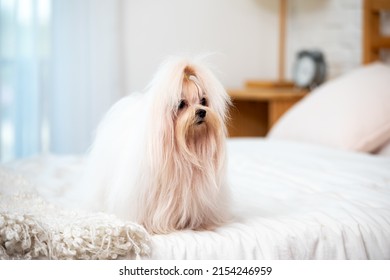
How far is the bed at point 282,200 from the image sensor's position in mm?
1148

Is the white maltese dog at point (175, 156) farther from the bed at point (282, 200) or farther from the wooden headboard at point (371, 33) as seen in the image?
the wooden headboard at point (371, 33)

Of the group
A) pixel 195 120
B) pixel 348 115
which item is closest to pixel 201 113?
pixel 195 120

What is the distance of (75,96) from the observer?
3.03 m

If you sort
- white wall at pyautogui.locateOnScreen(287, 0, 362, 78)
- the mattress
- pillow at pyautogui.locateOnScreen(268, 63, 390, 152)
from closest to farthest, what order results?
the mattress → pillow at pyautogui.locateOnScreen(268, 63, 390, 152) → white wall at pyautogui.locateOnScreen(287, 0, 362, 78)

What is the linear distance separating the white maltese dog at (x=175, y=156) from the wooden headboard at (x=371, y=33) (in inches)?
66.3

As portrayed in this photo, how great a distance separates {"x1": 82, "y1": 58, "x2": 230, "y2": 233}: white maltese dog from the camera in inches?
50.5

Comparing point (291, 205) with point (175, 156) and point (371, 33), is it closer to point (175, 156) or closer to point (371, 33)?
point (175, 156)

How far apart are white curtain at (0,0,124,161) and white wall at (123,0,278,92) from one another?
0.32 feet

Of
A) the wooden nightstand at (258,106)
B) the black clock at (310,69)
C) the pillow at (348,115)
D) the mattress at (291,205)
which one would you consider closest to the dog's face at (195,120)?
the mattress at (291,205)

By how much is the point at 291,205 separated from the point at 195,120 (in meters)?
0.40

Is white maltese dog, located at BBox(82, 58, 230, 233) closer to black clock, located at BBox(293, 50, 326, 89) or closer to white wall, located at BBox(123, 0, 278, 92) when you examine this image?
white wall, located at BBox(123, 0, 278, 92)

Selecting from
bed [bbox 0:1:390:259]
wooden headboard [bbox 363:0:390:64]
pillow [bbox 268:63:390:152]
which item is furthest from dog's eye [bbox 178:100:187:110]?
wooden headboard [bbox 363:0:390:64]
